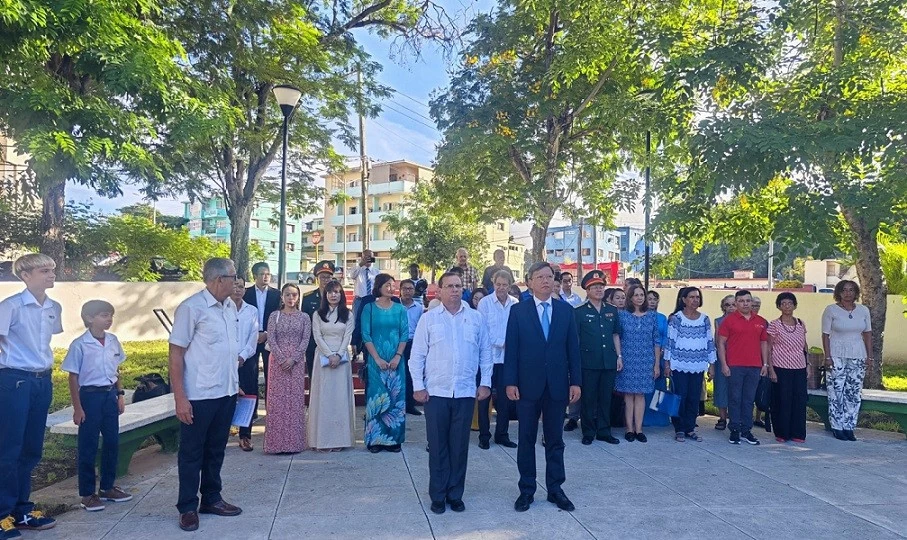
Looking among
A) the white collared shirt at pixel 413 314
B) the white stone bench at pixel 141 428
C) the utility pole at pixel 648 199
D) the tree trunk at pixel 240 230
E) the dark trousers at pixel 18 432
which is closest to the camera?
the dark trousers at pixel 18 432

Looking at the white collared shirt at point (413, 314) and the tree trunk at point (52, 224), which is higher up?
the tree trunk at point (52, 224)

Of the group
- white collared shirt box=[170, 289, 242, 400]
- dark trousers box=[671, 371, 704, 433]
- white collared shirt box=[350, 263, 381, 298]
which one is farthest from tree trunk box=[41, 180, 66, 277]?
dark trousers box=[671, 371, 704, 433]

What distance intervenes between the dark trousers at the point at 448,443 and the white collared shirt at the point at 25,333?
279 cm

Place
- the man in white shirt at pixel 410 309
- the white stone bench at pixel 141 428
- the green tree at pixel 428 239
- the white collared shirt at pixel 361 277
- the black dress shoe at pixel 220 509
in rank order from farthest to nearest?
the green tree at pixel 428 239, the white collared shirt at pixel 361 277, the man in white shirt at pixel 410 309, the white stone bench at pixel 141 428, the black dress shoe at pixel 220 509

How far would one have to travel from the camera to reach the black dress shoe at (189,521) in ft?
15.0

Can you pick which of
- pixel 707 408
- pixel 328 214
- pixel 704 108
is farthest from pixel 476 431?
pixel 328 214

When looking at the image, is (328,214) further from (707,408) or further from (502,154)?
(707,408)

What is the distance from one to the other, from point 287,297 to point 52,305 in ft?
8.12

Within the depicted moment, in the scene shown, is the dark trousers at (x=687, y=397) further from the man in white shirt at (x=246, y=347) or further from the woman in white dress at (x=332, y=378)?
the man in white shirt at (x=246, y=347)

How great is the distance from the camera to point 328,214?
64.9 meters

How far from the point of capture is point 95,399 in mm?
5008

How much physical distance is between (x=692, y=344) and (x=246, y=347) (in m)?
5.11

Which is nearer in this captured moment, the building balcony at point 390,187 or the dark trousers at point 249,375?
the dark trousers at point 249,375

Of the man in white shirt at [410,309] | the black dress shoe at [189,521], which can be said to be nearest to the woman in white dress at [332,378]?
the man in white shirt at [410,309]
